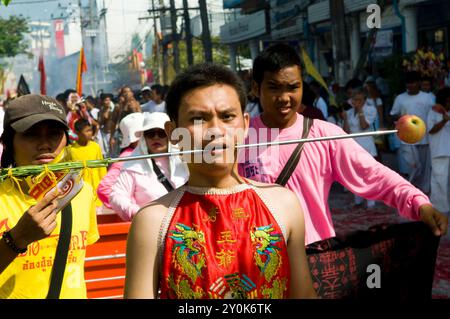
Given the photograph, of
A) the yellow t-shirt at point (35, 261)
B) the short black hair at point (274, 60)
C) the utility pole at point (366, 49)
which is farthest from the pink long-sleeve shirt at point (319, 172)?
the utility pole at point (366, 49)

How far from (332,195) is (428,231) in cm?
880

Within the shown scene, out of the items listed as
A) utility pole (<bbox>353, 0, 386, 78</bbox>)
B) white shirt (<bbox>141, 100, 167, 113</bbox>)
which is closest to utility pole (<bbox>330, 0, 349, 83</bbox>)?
utility pole (<bbox>353, 0, 386, 78</bbox>)

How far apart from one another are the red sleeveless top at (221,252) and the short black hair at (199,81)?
32 centimetres

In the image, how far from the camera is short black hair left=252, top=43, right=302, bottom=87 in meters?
3.91

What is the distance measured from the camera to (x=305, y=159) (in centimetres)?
367

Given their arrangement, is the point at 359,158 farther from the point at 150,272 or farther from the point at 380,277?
the point at 150,272

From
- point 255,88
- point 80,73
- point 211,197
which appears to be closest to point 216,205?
point 211,197

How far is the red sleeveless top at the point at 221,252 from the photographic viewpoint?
7.28 ft

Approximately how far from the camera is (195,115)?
7.72 feet

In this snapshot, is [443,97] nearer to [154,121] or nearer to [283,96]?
[154,121]

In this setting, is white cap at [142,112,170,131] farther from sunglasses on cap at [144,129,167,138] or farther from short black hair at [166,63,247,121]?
short black hair at [166,63,247,121]

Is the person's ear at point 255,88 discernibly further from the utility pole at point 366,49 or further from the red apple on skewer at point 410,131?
the utility pole at point 366,49

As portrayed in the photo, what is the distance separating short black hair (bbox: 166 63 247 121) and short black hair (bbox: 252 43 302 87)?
1405 mm
